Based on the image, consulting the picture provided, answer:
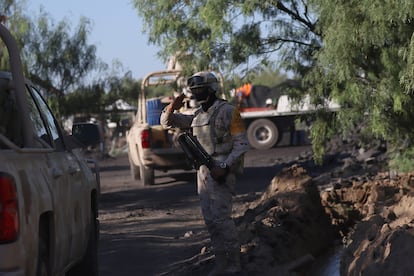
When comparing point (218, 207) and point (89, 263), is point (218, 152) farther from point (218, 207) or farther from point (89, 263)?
point (89, 263)

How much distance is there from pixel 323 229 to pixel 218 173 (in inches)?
160

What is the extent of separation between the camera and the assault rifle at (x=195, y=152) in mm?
7595

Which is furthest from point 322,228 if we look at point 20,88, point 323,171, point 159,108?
point 323,171

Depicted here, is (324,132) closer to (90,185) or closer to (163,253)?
(163,253)

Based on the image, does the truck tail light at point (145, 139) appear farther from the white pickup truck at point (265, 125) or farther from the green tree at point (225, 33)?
the white pickup truck at point (265, 125)

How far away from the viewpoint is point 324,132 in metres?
14.0

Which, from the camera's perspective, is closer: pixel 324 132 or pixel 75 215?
pixel 75 215

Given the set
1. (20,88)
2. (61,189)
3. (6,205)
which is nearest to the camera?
(6,205)

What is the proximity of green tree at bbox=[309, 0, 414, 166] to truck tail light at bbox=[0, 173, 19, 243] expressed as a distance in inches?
248

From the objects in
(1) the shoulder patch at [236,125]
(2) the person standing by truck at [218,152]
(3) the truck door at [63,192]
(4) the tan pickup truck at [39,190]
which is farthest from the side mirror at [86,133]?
(1) the shoulder patch at [236,125]

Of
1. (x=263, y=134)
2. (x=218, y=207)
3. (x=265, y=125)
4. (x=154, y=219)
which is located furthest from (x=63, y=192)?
(x=263, y=134)

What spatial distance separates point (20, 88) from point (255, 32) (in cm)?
858

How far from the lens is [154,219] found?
44.5 feet

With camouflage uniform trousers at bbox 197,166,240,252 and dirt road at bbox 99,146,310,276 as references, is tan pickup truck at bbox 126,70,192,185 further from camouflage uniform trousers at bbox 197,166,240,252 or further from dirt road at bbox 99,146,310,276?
camouflage uniform trousers at bbox 197,166,240,252
